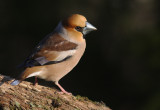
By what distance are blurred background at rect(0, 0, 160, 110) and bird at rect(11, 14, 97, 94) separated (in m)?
2.95

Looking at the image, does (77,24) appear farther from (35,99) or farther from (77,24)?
(35,99)

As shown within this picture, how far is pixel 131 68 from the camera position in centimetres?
910

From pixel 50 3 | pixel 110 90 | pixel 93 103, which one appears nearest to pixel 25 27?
pixel 50 3

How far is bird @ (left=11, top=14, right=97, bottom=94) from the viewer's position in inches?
224

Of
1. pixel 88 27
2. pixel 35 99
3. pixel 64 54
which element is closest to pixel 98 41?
pixel 88 27

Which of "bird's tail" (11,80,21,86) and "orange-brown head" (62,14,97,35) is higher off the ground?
"orange-brown head" (62,14,97,35)

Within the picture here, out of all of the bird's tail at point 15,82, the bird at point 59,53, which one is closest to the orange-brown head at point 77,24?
the bird at point 59,53

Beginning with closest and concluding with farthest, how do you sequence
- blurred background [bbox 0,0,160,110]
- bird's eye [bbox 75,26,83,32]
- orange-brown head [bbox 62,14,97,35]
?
orange-brown head [bbox 62,14,97,35]
bird's eye [bbox 75,26,83,32]
blurred background [bbox 0,0,160,110]

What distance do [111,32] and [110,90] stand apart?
1569 millimetres

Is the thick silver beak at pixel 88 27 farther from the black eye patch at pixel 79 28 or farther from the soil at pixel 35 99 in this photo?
the soil at pixel 35 99

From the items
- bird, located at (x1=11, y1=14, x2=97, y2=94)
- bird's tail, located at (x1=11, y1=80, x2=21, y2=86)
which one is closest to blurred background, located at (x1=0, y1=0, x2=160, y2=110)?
bird, located at (x1=11, y1=14, x2=97, y2=94)

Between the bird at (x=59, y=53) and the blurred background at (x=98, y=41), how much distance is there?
2953 mm

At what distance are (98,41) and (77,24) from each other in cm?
339

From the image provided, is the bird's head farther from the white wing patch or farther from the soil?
the soil
